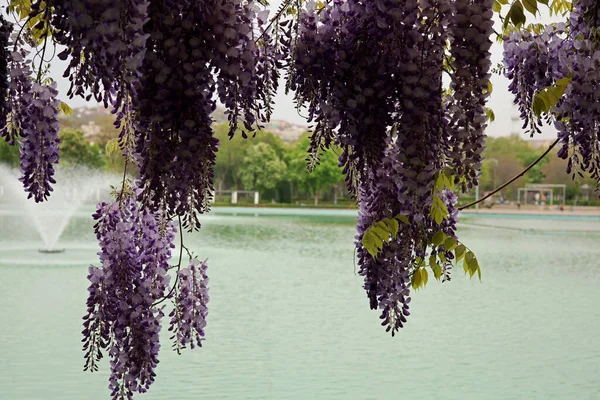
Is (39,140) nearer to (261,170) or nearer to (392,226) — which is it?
(392,226)

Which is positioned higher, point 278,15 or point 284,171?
point 284,171

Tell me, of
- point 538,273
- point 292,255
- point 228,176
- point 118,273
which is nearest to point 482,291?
point 538,273

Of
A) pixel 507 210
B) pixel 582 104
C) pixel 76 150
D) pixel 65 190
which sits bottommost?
pixel 507 210

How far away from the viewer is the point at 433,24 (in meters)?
1.62

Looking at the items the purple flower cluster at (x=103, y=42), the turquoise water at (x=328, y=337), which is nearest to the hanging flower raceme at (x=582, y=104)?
the purple flower cluster at (x=103, y=42)

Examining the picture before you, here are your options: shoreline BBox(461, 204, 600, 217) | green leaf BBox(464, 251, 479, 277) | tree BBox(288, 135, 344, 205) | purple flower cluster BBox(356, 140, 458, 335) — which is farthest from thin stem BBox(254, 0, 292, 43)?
tree BBox(288, 135, 344, 205)

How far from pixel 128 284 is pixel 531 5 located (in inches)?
60.2

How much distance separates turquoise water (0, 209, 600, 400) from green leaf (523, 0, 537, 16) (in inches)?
223

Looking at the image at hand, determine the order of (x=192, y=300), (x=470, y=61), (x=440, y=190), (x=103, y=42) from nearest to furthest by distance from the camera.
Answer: (x=103, y=42), (x=470, y=61), (x=440, y=190), (x=192, y=300)

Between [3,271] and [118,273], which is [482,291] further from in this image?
[118,273]

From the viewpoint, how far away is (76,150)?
53.6 metres

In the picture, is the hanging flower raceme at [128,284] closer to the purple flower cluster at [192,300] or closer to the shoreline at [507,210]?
the purple flower cluster at [192,300]

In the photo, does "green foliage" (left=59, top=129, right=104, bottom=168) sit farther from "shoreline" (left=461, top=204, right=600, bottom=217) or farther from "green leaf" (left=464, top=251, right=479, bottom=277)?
"green leaf" (left=464, top=251, right=479, bottom=277)

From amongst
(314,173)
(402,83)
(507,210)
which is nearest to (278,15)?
(402,83)
